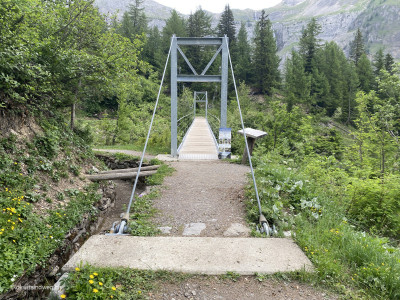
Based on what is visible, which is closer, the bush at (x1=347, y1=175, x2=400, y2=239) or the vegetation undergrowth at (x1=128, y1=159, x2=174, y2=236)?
the vegetation undergrowth at (x1=128, y1=159, x2=174, y2=236)

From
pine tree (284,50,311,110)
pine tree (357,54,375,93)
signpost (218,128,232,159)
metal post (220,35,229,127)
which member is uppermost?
pine tree (357,54,375,93)

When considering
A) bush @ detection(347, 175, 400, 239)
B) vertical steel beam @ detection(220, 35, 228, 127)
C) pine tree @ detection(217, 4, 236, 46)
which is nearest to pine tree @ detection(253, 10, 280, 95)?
pine tree @ detection(217, 4, 236, 46)

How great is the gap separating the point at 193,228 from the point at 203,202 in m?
0.99

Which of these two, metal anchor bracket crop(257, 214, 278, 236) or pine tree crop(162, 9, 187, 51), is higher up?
pine tree crop(162, 9, 187, 51)

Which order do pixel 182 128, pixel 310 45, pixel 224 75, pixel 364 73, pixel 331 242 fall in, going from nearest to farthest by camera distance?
1. pixel 331 242
2. pixel 224 75
3. pixel 182 128
4. pixel 310 45
5. pixel 364 73

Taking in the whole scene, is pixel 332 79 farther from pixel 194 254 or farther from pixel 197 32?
pixel 194 254

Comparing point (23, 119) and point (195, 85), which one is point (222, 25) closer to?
point (195, 85)

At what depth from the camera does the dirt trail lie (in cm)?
198

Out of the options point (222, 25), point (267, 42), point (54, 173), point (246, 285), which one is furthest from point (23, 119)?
point (222, 25)

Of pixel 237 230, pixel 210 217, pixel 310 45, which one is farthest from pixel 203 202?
pixel 310 45

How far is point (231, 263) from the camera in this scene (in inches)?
90.5

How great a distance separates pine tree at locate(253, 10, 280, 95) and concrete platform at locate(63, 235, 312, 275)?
106ft

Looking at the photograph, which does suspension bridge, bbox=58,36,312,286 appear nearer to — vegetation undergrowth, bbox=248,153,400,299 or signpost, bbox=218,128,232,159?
vegetation undergrowth, bbox=248,153,400,299

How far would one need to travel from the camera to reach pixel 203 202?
4219mm
